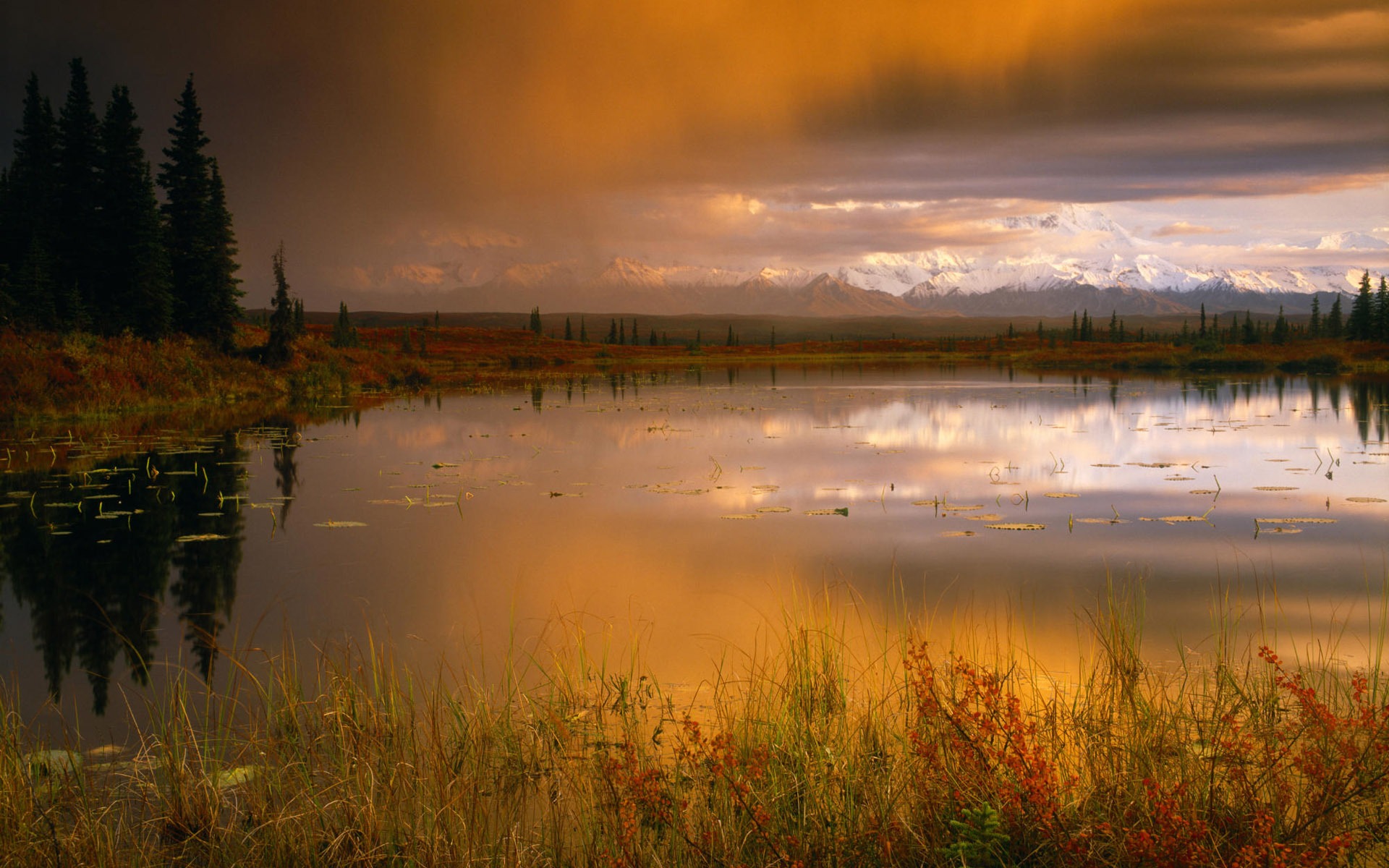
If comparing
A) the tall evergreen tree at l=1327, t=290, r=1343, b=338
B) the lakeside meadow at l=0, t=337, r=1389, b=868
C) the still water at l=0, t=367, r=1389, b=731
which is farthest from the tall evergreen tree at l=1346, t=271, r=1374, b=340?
the lakeside meadow at l=0, t=337, r=1389, b=868

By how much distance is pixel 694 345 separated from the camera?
15200 cm

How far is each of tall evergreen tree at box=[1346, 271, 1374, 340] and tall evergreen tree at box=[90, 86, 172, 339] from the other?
103 metres

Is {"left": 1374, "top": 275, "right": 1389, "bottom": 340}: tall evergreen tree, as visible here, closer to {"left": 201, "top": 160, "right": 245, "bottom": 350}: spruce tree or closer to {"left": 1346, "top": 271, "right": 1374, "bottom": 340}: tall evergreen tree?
{"left": 1346, "top": 271, "right": 1374, "bottom": 340}: tall evergreen tree

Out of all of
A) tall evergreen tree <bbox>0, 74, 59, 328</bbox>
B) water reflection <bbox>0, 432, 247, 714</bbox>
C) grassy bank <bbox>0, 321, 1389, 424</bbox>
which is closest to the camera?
water reflection <bbox>0, 432, 247, 714</bbox>

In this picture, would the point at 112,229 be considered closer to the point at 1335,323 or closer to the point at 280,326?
the point at 280,326

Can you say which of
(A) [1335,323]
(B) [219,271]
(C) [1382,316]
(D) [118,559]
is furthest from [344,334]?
(A) [1335,323]

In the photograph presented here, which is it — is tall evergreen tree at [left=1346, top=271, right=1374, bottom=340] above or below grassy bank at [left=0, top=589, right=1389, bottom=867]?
above

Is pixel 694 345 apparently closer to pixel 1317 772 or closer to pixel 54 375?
pixel 54 375

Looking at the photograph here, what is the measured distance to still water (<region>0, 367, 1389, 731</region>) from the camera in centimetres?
936

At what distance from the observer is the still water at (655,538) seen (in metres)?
9.36

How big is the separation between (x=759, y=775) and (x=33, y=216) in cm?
5064

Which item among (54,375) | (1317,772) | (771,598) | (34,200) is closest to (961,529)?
(771,598)

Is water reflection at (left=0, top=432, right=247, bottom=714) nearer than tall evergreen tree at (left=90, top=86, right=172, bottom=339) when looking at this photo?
Yes

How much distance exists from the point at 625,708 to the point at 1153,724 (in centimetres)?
388
